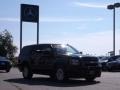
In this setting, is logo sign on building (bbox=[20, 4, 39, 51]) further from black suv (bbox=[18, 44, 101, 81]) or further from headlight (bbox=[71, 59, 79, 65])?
headlight (bbox=[71, 59, 79, 65])

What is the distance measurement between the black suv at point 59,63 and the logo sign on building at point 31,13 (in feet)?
67.1

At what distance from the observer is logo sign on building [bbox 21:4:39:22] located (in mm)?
43938

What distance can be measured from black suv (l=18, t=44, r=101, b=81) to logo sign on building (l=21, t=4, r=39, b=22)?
20.4 metres

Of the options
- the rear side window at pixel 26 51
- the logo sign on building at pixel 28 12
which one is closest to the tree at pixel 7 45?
the logo sign on building at pixel 28 12

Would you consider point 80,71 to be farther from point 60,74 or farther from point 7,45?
point 7,45

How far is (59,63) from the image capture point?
20344 millimetres

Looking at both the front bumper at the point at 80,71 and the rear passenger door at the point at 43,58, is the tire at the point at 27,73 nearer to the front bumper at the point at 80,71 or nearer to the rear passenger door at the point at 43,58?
the rear passenger door at the point at 43,58

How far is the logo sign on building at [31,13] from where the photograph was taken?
144 feet

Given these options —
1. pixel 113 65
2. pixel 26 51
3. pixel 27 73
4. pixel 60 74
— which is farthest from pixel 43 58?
pixel 113 65

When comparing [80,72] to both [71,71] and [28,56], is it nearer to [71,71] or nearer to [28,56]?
[71,71]

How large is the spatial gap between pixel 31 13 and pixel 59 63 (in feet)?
81.4

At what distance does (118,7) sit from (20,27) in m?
14.0

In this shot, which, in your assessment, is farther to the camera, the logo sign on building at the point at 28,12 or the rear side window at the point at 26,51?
the logo sign on building at the point at 28,12

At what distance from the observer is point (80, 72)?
64.3 ft
